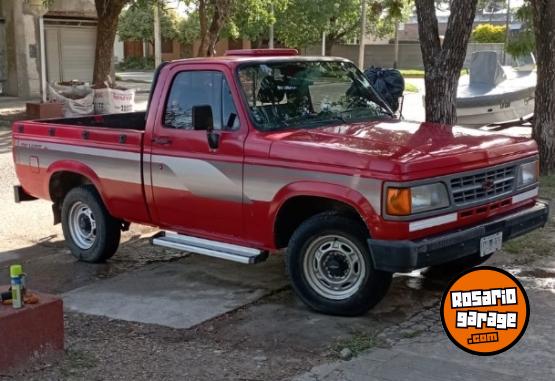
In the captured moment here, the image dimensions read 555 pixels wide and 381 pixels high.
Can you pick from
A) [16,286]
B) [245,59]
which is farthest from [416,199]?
[16,286]

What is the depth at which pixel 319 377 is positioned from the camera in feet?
14.4

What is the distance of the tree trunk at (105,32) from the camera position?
18078 millimetres

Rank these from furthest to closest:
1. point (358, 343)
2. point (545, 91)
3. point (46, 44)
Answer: point (46, 44)
point (545, 91)
point (358, 343)

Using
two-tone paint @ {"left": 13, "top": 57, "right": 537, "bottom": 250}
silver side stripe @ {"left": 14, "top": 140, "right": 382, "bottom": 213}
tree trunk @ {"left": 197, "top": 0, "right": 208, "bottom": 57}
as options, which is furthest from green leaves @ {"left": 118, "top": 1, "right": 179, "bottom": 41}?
two-tone paint @ {"left": 13, "top": 57, "right": 537, "bottom": 250}

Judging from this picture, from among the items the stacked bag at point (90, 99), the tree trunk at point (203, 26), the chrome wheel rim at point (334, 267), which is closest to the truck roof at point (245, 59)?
the chrome wheel rim at point (334, 267)

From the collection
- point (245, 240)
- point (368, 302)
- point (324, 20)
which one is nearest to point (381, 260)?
point (368, 302)

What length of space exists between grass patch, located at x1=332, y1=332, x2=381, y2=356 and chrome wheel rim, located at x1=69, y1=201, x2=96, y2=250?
10.7ft

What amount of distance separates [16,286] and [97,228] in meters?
2.66

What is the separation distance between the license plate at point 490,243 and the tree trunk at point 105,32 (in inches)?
567

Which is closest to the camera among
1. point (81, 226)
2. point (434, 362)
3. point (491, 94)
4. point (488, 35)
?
point (434, 362)

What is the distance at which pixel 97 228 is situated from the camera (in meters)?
7.06

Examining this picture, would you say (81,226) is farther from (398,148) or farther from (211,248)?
(398,148)

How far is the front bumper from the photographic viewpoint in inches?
191

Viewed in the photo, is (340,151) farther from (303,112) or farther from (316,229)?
(303,112)
